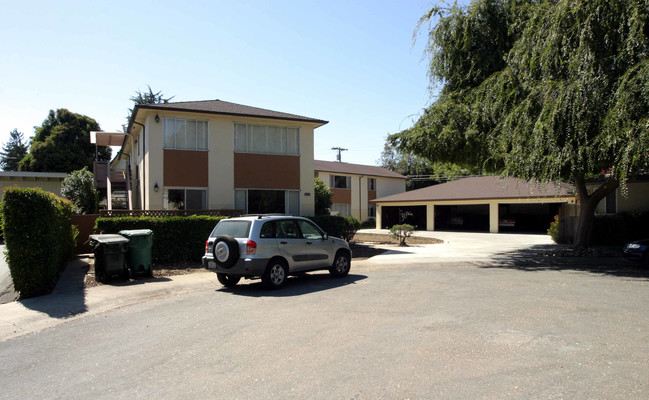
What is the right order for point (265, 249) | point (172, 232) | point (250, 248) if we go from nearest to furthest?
point (250, 248), point (265, 249), point (172, 232)

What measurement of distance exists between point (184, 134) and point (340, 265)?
921cm

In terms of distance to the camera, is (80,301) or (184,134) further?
(184,134)

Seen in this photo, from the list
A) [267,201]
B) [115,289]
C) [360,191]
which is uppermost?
[360,191]

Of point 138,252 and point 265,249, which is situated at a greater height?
point 265,249

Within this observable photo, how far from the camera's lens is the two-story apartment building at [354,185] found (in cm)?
4338

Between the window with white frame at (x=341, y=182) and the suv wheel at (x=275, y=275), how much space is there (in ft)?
109

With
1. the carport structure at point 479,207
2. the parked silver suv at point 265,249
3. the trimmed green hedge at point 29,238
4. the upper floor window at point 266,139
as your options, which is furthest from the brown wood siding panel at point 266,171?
the carport structure at point 479,207

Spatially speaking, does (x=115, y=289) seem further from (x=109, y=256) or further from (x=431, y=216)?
(x=431, y=216)

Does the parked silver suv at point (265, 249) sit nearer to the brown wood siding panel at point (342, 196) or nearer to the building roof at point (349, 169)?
the building roof at point (349, 169)

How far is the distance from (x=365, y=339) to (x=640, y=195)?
22406mm

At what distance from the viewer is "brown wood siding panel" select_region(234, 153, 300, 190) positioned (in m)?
18.3

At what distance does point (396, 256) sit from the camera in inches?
666

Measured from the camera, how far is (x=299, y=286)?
1048 centimetres

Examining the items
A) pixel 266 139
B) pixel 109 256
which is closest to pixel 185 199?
pixel 266 139
